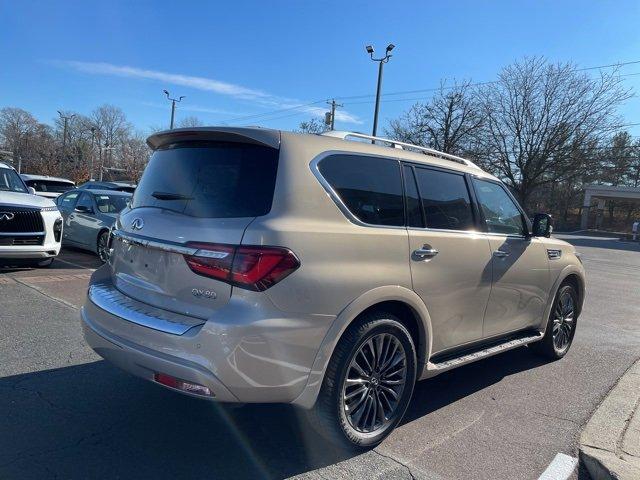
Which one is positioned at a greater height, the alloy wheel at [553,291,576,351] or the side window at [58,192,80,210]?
the side window at [58,192,80,210]

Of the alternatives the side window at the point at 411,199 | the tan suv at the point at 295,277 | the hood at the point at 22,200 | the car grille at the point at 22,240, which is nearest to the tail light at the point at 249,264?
the tan suv at the point at 295,277

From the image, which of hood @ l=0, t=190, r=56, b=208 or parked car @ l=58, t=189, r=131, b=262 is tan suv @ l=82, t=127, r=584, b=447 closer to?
hood @ l=0, t=190, r=56, b=208

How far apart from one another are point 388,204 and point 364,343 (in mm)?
939

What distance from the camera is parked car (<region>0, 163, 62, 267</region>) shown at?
26.1ft

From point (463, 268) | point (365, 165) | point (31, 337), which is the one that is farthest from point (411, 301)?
point (31, 337)

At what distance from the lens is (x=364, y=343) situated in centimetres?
317

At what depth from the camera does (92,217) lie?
10773mm

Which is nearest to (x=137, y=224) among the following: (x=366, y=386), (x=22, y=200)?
(x=366, y=386)

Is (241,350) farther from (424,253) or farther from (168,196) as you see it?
(424,253)

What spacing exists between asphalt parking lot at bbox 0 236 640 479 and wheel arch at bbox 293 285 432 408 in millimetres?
521

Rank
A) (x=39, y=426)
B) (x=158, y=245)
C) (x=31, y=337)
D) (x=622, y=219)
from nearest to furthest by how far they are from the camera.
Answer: (x=158, y=245) → (x=39, y=426) → (x=31, y=337) → (x=622, y=219)

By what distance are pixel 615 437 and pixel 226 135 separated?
3440 millimetres

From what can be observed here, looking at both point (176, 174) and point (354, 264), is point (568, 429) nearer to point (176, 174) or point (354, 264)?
point (354, 264)

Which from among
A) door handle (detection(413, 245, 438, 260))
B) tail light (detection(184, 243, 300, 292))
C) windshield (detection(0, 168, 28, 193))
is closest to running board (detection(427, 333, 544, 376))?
door handle (detection(413, 245, 438, 260))
